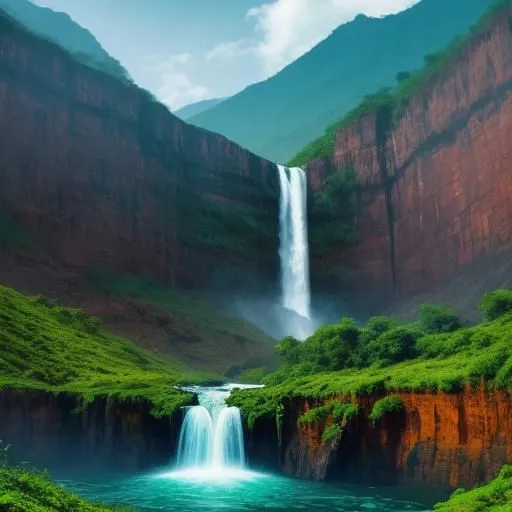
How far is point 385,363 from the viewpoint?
76.9 feet

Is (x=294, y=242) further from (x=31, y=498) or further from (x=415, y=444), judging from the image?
(x=31, y=498)

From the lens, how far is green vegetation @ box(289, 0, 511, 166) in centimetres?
4887

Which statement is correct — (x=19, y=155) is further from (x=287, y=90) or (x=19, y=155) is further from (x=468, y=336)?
(x=287, y=90)

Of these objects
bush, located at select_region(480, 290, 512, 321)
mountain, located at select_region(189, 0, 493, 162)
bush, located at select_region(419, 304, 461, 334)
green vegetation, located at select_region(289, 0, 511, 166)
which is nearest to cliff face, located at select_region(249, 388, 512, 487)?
bush, located at select_region(480, 290, 512, 321)

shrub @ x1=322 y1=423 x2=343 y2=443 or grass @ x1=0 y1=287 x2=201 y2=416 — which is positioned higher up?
grass @ x1=0 y1=287 x2=201 y2=416

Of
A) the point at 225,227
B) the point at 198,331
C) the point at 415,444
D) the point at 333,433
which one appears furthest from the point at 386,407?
the point at 225,227

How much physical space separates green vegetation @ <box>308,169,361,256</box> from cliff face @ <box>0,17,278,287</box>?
4.13 meters

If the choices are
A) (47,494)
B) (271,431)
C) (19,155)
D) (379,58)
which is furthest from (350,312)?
(379,58)

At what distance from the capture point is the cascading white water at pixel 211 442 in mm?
22391

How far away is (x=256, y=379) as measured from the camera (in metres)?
36.4

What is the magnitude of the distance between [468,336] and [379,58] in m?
124

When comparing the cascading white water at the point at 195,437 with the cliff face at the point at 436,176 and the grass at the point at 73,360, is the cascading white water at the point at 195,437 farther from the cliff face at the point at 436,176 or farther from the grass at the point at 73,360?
the cliff face at the point at 436,176

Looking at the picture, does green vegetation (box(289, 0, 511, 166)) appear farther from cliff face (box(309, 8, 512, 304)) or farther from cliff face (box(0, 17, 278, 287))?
cliff face (box(0, 17, 278, 287))

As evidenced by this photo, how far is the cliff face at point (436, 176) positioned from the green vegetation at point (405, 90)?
70cm
